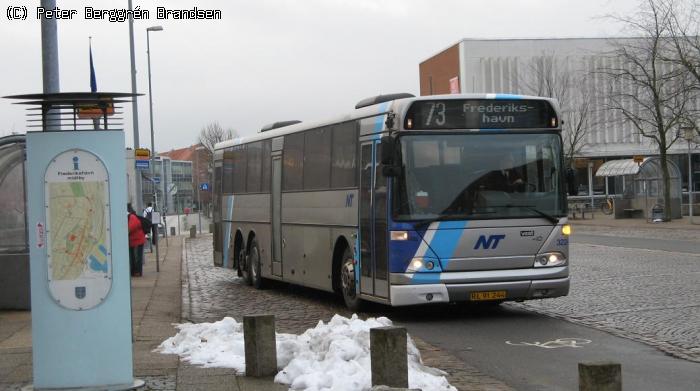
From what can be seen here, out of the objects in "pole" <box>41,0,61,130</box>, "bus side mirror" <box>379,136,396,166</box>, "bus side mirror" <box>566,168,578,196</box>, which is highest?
"pole" <box>41,0,61,130</box>

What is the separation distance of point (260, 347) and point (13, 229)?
8.72 metres

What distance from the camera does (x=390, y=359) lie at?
7.27 meters

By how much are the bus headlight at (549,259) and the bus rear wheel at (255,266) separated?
7693 mm

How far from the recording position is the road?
29.9 feet

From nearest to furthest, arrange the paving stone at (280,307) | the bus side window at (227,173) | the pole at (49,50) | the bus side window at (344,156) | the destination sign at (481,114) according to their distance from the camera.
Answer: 1. the paving stone at (280,307)
2. the pole at (49,50)
3. the destination sign at (481,114)
4. the bus side window at (344,156)
5. the bus side window at (227,173)

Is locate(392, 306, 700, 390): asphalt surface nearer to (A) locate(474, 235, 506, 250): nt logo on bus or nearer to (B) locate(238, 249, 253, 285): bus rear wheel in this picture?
(A) locate(474, 235, 506, 250): nt logo on bus

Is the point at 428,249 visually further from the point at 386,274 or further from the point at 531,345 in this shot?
the point at 531,345

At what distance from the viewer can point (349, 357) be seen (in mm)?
8289

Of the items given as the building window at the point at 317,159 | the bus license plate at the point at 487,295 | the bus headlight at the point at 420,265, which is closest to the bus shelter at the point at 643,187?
the building window at the point at 317,159

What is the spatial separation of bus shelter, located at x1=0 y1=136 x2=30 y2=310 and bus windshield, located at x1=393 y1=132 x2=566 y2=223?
641cm

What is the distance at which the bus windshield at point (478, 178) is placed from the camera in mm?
12703

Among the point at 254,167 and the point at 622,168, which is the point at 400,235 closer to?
the point at 254,167

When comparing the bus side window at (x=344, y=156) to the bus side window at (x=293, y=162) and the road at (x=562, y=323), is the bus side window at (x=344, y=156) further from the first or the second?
the road at (x=562, y=323)

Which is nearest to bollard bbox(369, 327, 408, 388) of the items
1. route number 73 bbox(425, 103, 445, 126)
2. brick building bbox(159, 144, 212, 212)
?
route number 73 bbox(425, 103, 445, 126)
